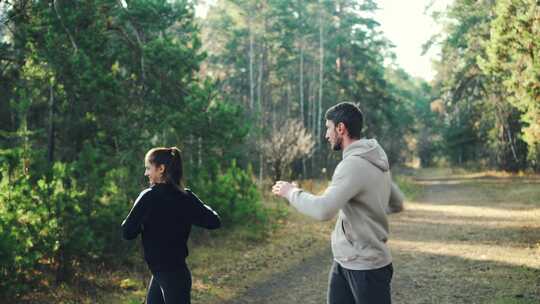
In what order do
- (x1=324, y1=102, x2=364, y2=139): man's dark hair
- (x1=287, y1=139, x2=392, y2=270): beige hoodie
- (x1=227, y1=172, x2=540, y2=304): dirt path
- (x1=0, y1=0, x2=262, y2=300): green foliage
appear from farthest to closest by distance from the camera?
(x1=227, y1=172, x2=540, y2=304): dirt path → (x1=0, y1=0, x2=262, y2=300): green foliage → (x1=324, y1=102, x2=364, y2=139): man's dark hair → (x1=287, y1=139, x2=392, y2=270): beige hoodie

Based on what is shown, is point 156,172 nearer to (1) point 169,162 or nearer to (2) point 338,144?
(1) point 169,162

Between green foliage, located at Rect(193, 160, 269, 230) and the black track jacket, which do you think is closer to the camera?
the black track jacket

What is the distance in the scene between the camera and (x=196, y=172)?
1251 cm

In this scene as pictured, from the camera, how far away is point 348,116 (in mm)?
3504

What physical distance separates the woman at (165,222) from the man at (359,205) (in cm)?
92

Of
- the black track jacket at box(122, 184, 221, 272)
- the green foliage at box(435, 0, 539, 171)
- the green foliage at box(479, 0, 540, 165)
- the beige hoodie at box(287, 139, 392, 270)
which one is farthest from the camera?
the green foliage at box(435, 0, 539, 171)

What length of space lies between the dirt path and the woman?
180 inches

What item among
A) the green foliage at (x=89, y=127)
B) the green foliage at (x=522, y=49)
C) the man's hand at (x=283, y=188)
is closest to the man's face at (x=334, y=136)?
the man's hand at (x=283, y=188)

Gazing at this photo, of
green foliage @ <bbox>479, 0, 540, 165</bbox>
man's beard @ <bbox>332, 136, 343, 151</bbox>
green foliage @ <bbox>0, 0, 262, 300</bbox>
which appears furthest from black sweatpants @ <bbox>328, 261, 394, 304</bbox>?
green foliage @ <bbox>479, 0, 540, 165</bbox>

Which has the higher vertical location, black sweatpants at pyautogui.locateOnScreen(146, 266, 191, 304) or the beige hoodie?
the beige hoodie

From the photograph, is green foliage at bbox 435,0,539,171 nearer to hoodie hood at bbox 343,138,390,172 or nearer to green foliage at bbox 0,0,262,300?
green foliage at bbox 0,0,262,300

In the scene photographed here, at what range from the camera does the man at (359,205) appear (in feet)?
11.2

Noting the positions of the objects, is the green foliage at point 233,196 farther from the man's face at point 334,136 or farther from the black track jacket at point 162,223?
the man's face at point 334,136

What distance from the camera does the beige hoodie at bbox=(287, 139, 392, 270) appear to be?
11.1 feet
